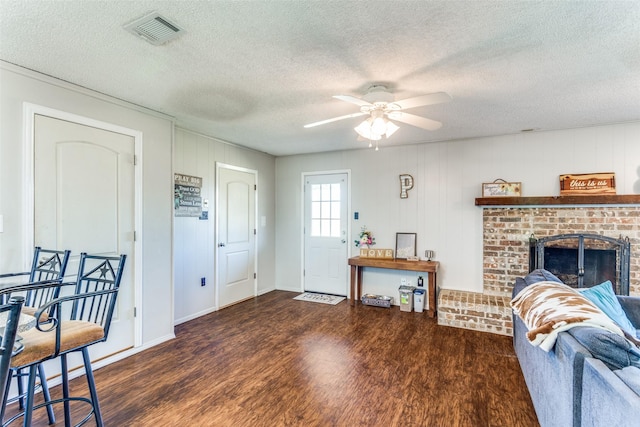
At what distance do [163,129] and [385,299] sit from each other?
3.55 metres

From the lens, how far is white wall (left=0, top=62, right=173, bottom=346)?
2217mm

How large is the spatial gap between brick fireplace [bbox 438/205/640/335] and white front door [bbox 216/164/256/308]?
2.83m

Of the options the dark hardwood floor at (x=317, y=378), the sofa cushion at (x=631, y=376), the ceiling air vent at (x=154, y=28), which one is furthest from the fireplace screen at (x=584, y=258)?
the ceiling air vent at (x=154, y=28)

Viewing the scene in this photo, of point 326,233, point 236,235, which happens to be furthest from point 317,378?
point 326,233

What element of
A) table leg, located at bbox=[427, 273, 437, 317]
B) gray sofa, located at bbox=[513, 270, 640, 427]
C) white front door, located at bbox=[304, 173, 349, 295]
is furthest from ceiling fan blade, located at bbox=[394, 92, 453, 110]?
white front door, located at bbox=[304, 173, 349, 295]

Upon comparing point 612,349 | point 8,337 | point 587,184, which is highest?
point 587,184

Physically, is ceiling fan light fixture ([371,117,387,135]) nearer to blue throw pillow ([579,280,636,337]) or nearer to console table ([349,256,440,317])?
blue throw pillow ([579,280,636,337])

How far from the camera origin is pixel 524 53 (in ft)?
6.72

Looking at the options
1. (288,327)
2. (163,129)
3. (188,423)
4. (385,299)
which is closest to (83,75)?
(163,129)

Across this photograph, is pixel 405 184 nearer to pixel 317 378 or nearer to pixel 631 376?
pixel 317 378

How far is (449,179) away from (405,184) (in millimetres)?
603

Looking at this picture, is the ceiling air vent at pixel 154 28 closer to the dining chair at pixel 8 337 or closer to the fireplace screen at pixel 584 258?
the dining chair at pixel 8 337

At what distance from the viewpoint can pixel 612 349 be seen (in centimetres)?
123

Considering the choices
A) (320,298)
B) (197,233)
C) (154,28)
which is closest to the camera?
(154,28)
